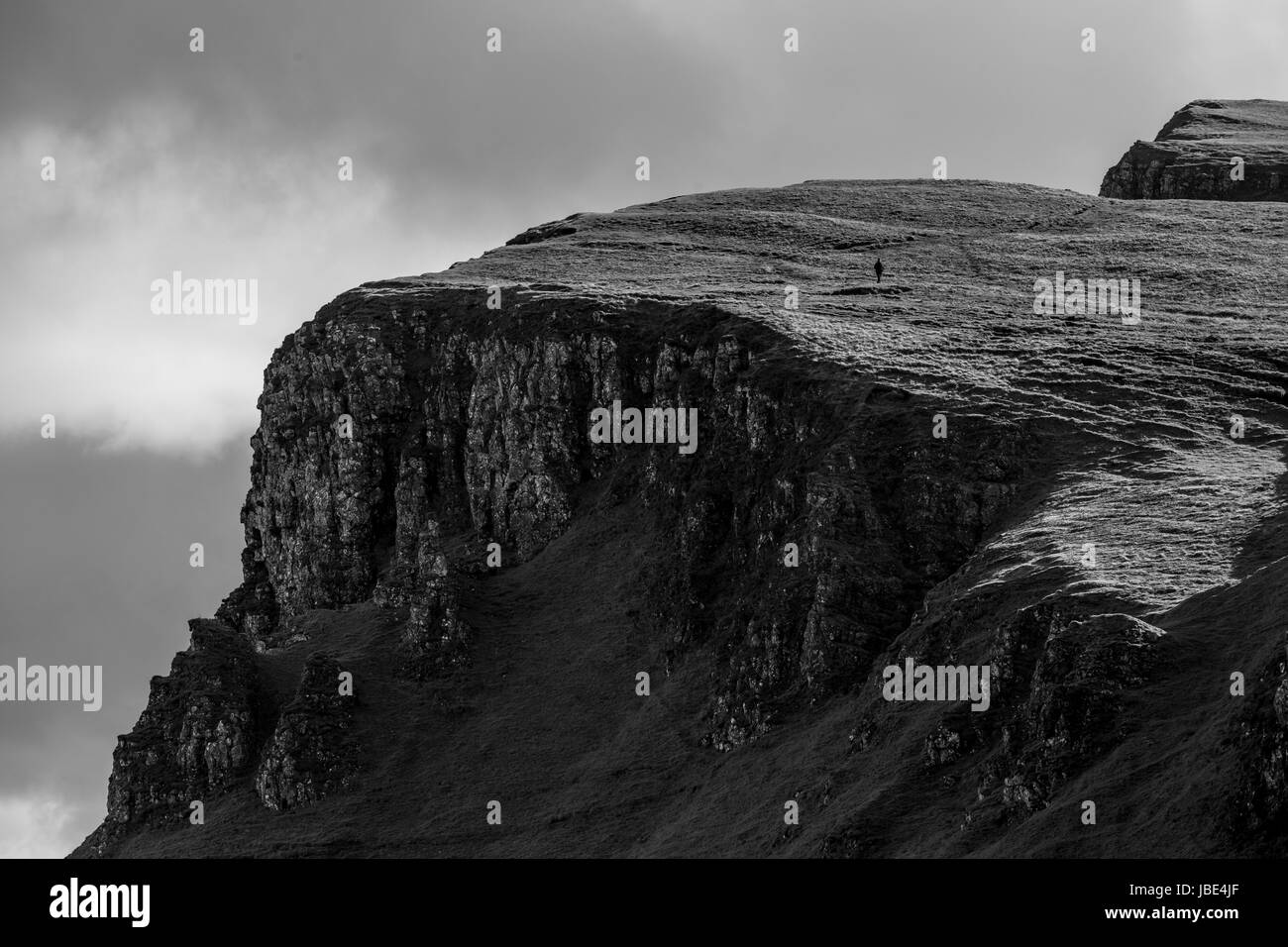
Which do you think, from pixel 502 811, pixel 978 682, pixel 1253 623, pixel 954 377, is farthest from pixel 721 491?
pixel 1253 623

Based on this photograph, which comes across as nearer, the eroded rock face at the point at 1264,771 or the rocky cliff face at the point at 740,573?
the eroded rock face at the point at 1264,771

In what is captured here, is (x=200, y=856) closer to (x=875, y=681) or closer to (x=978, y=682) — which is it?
(x=875, y=681)

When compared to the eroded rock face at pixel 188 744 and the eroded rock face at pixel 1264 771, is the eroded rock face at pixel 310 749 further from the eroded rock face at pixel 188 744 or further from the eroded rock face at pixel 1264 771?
the eroded rock face at pixel 1264 771

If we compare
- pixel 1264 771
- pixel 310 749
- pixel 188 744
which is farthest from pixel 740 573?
pixel 1264 771

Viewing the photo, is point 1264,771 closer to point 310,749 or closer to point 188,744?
point 310,749

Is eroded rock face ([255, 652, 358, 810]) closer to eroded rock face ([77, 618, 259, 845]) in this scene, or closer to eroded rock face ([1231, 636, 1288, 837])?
eroded rock face ([77, 618, 259, 845])

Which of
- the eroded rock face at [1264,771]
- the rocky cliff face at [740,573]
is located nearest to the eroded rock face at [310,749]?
the rocky cliff face at [740,573]

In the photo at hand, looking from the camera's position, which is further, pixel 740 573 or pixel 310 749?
pixel 740 573

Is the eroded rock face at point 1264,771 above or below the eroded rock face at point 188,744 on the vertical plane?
above
